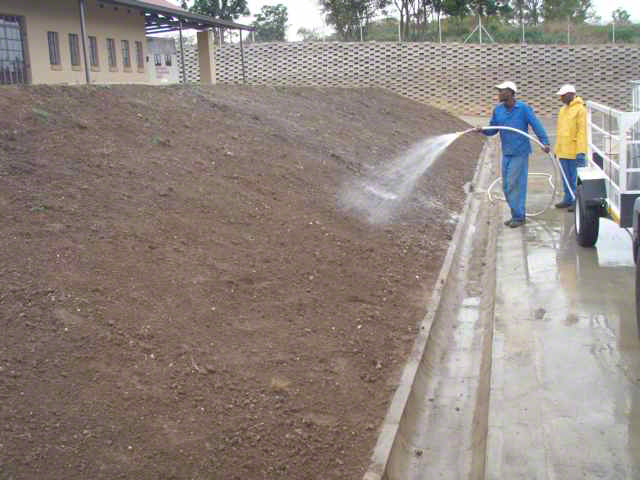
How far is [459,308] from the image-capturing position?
793cm

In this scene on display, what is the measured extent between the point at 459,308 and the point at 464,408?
241cm

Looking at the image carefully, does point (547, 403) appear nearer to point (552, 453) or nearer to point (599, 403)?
point (599, 403)

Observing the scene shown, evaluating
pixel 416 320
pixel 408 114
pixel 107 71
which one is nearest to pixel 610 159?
pixel 416 320

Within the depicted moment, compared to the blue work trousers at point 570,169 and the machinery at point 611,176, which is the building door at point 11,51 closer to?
the blue work trousers at point 570,169

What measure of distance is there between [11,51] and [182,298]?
15.9 meters

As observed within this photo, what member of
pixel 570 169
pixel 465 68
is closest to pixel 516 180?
pixel 570 169

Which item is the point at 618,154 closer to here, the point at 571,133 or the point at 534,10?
the point at 571,133

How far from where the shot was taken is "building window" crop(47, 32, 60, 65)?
2005 cm

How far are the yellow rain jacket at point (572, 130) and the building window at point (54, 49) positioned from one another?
50.0 ft

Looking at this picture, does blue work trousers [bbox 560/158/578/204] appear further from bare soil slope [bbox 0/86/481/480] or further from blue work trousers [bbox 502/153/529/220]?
bare soil slope [bbox 0/86/481/480]

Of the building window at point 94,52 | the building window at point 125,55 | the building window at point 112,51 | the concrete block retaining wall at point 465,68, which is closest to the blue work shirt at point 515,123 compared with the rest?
the building window at point 94,52

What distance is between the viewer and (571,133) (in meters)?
10.4

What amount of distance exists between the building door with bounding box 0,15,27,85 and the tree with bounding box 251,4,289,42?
33.1m

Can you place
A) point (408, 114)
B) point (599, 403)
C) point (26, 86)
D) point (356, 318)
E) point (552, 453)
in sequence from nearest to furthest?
point (552, 453) → point (599, 403) → point (356, 318) → point (26, 86) → point (408, 114)
